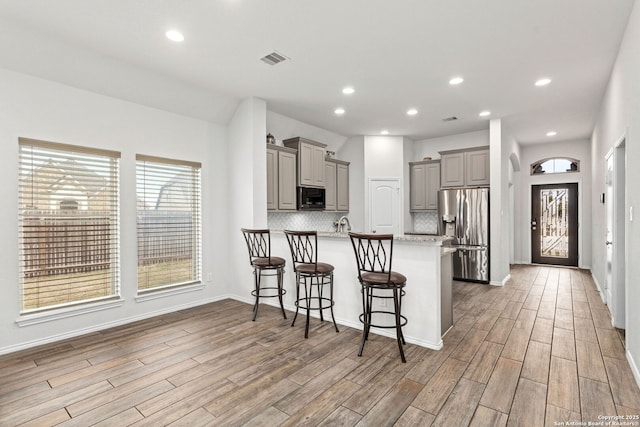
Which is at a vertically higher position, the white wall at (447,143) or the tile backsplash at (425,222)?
the white wall at (447,143)

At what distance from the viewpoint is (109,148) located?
365cm

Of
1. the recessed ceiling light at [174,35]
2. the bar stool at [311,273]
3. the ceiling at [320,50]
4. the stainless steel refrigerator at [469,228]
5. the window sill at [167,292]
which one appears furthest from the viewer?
the stainless steel refrigerator at [469,228]

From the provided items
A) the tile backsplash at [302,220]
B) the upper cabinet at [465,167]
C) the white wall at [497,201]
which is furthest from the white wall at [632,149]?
the tile backsplash at [302,220]

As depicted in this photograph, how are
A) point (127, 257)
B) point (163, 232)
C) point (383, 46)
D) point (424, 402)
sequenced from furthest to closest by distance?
point (163, 232) → point (127, 257) → point (383, 46) → point (424, 402)

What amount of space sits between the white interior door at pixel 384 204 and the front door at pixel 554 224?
3835mm

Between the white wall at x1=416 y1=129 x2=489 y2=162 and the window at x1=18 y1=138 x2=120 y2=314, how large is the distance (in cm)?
595

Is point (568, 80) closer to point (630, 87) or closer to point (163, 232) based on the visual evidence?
point (630, 87)

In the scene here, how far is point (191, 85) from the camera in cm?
397

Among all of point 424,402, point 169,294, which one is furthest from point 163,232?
point 424,402

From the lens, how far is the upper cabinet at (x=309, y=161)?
550 cm

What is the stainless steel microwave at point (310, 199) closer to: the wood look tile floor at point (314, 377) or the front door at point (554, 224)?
the wood look tile floor at point (314, 377)

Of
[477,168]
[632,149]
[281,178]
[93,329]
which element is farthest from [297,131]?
[632,149]

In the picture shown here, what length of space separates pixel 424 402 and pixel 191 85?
415 centimetres

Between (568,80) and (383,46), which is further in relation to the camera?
(568,80)
